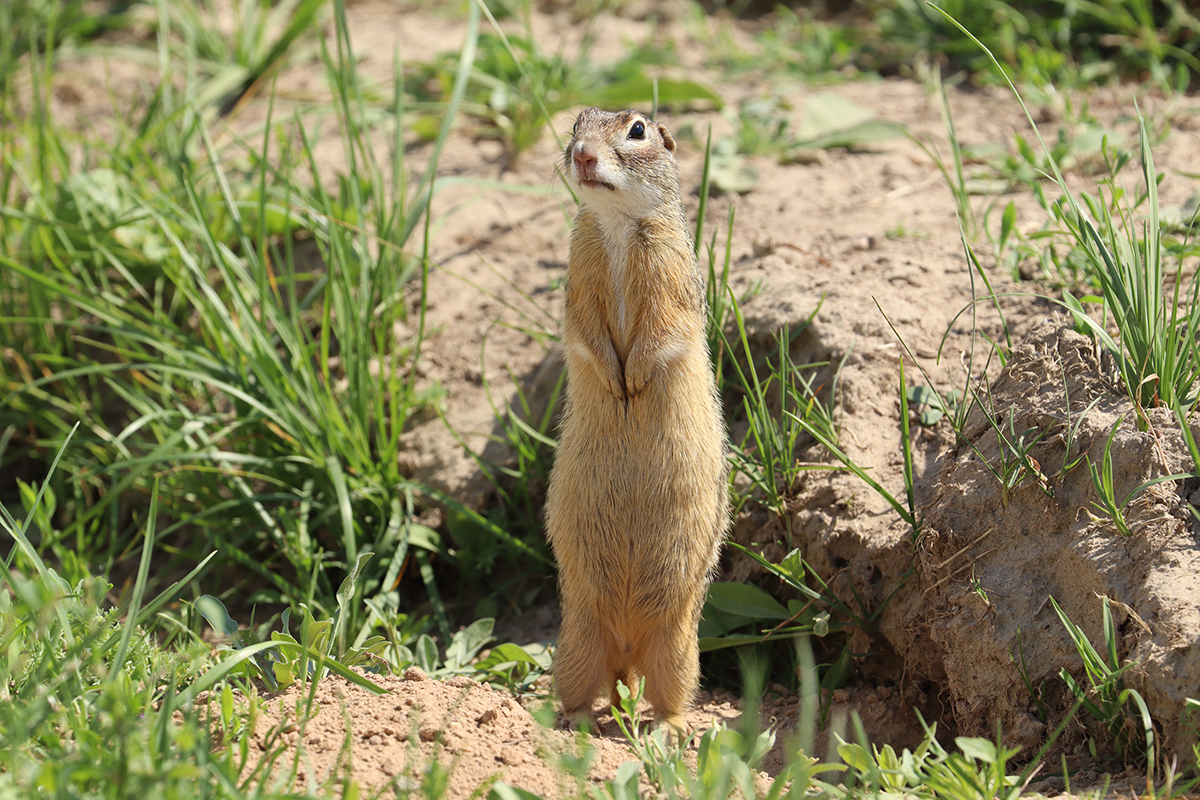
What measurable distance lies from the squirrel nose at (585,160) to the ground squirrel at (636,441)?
0.12 m

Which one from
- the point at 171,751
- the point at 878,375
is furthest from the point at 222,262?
the point at 878,375

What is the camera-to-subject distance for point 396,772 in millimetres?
2387

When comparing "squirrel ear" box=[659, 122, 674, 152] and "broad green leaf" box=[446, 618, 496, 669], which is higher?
"squirrel ear" box=[659, 122, 674, 152]

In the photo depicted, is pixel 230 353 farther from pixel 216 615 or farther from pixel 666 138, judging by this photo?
pixel 666 138

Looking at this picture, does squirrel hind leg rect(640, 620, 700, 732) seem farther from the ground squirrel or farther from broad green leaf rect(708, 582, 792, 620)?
broad green leaf rect(708, 582, 792, 620)

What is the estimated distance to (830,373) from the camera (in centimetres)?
369

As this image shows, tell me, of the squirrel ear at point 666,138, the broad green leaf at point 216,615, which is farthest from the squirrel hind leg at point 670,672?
the squirrel ear at point 666,138

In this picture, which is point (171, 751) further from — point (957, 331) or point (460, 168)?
point (460, 168)

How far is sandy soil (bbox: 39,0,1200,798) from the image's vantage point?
2656mm

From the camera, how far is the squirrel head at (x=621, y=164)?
2896 millimetres

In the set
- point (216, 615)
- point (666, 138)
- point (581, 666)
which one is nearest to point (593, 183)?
point (666, 138)

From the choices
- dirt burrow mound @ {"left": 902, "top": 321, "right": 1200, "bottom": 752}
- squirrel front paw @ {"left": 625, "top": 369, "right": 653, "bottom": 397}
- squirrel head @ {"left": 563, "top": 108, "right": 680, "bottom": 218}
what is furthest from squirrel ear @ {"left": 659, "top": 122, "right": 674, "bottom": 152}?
dirt burrow mound @ {"left": 902, "top": 321, "right": 1200, "bottom": 752}

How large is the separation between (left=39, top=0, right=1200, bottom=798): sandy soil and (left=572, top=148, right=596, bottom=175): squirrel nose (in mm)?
751

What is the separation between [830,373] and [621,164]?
1252 millimetres
